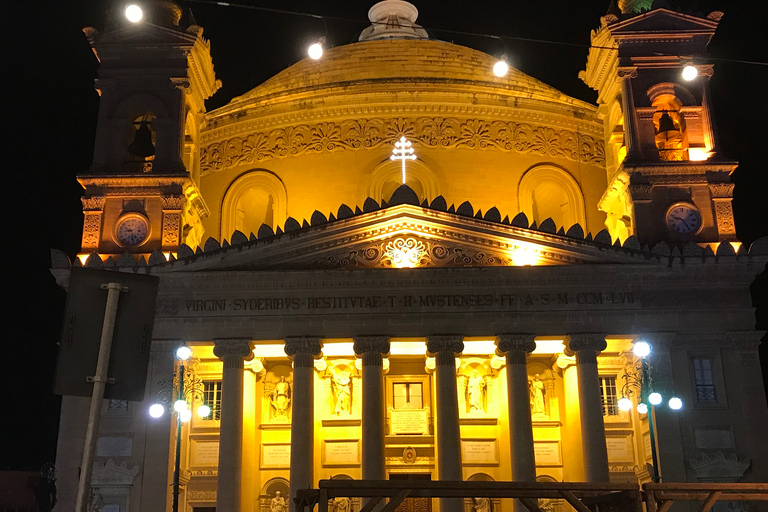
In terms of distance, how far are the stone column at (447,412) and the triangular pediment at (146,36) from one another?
14959 mm

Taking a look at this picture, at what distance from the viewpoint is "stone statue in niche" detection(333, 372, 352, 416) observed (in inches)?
1347

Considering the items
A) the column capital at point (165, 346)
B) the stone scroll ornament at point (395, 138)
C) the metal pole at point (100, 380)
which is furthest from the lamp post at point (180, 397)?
the metal pole at point (100, 380)

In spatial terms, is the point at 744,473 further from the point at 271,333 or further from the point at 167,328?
the point at 167,328

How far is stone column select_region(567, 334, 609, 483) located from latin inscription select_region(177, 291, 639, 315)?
1.26 m

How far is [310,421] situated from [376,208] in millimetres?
7239

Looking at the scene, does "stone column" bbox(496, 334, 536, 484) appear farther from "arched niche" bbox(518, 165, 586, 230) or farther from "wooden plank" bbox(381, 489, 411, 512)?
"wooden plank" bbox(381, 489, 411, 512)

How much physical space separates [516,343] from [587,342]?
2.29m

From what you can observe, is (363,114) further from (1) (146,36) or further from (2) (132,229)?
(2) (132,229)

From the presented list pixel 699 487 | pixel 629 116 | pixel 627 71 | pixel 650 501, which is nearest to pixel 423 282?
pixel 629 116

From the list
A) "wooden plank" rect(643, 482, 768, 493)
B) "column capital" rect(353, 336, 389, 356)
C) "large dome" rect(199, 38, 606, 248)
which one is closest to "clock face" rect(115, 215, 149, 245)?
"large dome" rect(199, 38, 606, 248)

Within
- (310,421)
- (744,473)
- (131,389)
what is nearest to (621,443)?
(744,473)

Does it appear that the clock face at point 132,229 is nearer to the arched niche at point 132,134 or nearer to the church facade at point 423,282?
the church facade at point 423,282

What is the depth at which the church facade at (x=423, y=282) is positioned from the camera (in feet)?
99.9

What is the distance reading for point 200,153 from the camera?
40.3 metres
